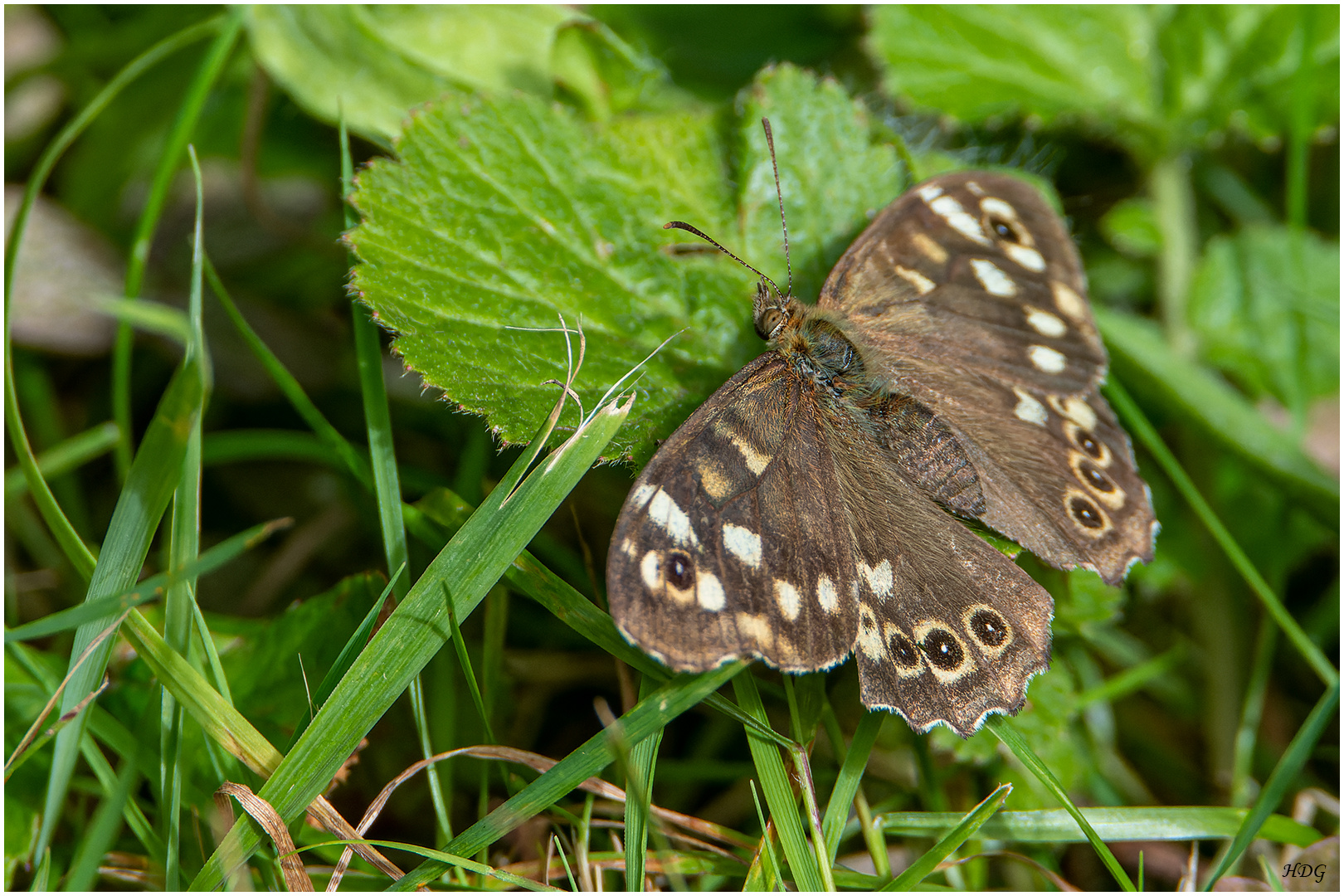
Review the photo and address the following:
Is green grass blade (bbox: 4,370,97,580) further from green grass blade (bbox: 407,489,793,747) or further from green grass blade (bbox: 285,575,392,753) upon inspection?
green grass blade (bbox: 407,489,793,747)

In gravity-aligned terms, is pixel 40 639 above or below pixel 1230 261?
below

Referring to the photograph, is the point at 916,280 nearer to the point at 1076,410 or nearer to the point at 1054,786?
the point at 1076,410

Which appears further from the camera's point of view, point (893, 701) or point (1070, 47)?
point (1070, 47)

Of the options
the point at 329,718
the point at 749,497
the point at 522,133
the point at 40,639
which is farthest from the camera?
the point at 40,639

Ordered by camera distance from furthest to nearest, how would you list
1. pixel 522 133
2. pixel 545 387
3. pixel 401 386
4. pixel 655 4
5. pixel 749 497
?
pixel 655 4 < pixel 401 386 < pixel 522 133 < pixel 545 387 < pixel 749 497

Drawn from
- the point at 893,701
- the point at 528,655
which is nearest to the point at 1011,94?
the point at 893,701

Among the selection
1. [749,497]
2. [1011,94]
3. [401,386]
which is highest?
[1011,94]

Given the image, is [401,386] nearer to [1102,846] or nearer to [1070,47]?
[1102,846]

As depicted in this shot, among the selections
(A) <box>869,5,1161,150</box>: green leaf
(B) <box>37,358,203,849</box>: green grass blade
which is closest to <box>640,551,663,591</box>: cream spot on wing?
(B) <box>37,358,203,849</box>: green grass blade
